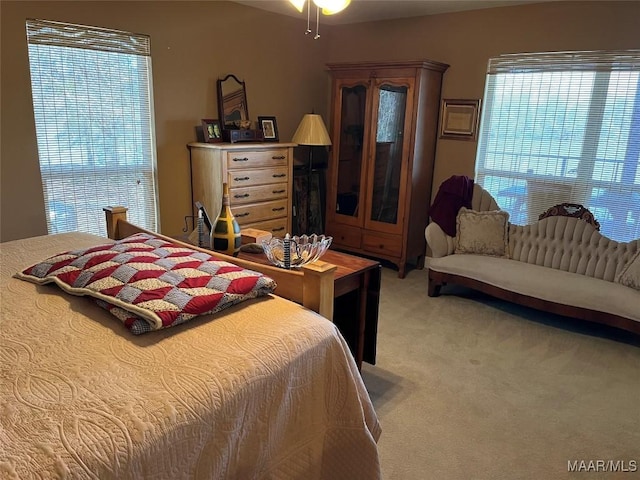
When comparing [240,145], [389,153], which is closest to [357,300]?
[240,145]

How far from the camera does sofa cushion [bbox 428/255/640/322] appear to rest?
309cm

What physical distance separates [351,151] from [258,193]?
1066 mm

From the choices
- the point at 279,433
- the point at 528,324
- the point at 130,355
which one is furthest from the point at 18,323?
the point at 528,324

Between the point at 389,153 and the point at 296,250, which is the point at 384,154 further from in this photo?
the point at 296,250

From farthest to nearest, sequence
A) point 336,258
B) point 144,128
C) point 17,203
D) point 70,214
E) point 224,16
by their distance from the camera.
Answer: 1. point 224,16
2. point 144,128
3. point 70,214
4. point 17,203
5. point 336,258

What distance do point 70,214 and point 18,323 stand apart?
2.31 metres

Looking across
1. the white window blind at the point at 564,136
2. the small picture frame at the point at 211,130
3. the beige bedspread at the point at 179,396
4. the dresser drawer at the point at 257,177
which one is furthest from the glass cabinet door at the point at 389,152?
the beige bedspread at the point at 179,396

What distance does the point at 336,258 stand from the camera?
2.34 meters

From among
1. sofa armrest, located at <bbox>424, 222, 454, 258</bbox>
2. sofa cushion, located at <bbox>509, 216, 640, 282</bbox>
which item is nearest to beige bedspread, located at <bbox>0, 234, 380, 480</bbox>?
sofa armrest, located at <bbox>424, 222, 454, 258</bbox>

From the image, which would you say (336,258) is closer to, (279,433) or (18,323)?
(279,433)

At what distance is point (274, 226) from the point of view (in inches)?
169

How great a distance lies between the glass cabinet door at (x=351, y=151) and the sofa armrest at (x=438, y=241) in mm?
856

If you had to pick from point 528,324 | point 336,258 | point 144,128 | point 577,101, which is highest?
point 577,101

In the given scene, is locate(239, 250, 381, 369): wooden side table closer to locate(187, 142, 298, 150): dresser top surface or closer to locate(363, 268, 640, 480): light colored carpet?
locate(363, 268, 640, 480): light colored carpet
